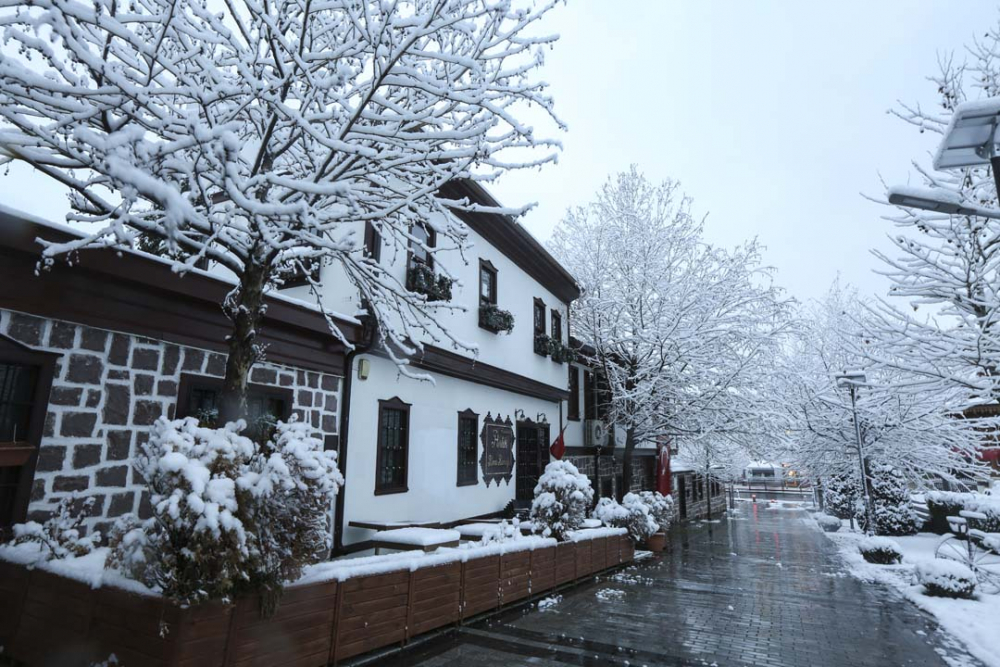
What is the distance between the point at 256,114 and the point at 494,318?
817 centimetres

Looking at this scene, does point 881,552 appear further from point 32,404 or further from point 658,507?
point 32,404

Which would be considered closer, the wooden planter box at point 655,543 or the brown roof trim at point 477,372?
the brown roof trim at point 477,372

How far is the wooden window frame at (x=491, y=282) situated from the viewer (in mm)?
13492

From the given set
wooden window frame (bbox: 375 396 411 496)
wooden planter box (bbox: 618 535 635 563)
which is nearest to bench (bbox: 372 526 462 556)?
wooden window frame (bbox: 375 396 411 496)

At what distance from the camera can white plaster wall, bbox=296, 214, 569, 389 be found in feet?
32.6

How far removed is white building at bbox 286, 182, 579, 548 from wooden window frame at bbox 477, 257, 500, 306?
3cm

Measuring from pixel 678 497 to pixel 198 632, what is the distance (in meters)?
27.7

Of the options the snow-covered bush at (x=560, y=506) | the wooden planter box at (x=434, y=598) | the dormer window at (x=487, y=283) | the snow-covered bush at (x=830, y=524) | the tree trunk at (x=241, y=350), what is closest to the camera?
the tree trunk at (x=241, y=350)

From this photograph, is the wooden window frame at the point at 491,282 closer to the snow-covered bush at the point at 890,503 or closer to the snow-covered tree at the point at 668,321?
the snow-covered tree at the point at 668,321

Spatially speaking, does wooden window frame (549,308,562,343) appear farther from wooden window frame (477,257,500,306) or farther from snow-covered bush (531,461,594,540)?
snow-covered bush (531,461,594,540)

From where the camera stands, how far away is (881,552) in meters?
14.5

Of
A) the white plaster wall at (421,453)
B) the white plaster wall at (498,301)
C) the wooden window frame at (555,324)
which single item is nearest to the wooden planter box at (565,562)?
the white plaster wall at (421,453)

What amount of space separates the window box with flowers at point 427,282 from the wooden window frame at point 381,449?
7.12 ft

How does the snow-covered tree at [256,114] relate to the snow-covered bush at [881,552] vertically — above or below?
above
